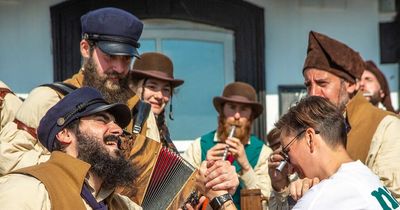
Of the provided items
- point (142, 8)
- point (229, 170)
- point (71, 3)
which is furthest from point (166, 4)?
point (229, 170)

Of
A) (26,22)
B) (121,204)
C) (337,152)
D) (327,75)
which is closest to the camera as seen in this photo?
(337,152)

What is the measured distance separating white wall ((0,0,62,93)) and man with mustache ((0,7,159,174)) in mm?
2387

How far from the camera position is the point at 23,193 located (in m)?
3.14

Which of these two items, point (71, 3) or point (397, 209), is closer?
point (397, 209)

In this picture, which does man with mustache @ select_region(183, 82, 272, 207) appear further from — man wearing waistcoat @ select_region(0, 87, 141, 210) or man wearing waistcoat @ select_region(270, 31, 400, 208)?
man wearing waistcoat @ select_region(0, 87, 141, 210)

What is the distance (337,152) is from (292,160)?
0.72ft

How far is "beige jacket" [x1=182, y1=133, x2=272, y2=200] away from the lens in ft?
17.5

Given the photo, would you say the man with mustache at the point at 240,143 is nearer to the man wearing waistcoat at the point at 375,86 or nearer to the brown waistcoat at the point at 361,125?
the brown waistcoat at the point at 361,125

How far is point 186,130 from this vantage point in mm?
7383

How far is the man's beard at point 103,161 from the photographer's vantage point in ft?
11.6

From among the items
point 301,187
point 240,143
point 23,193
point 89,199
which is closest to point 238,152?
point 240,143

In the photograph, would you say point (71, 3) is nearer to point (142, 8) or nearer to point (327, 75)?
point (142, 8)

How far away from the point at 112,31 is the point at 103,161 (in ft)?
3.74

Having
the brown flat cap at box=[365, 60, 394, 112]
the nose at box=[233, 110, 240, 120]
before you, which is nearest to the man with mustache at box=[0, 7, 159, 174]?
the nose at box=[233, 110, 240, 120]
